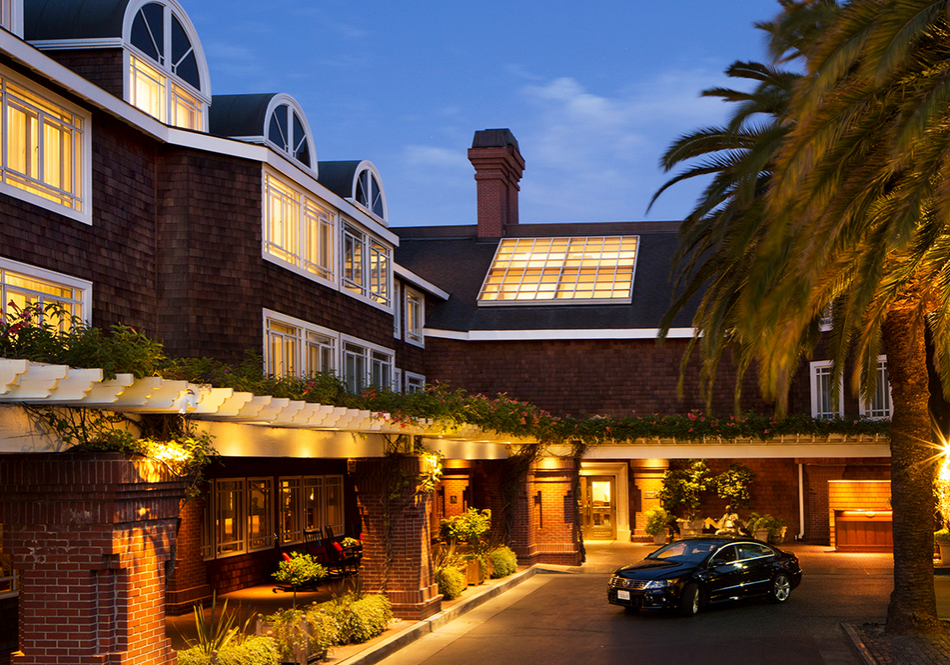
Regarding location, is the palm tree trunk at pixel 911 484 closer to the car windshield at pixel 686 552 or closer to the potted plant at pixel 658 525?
the car windshield at pixel 686 552

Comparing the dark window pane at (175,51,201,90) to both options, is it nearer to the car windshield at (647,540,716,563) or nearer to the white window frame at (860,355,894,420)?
the car windshield at (647,540,716,563)

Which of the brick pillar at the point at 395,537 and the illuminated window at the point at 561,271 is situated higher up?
the illuminated window at the point at 561,271

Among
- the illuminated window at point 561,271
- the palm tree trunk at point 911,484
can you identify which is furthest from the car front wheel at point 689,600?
the illuminated window at point 561,271

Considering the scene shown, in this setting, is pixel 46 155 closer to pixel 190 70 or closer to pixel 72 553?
pixel 190 70

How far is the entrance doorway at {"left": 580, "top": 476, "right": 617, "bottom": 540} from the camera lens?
3803cm

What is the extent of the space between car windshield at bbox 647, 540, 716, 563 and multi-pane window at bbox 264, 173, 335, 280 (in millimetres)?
8994

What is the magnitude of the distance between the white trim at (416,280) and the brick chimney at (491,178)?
269 inches

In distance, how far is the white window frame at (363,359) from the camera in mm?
21875

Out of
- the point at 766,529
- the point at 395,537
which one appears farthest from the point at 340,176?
the point at 766,529

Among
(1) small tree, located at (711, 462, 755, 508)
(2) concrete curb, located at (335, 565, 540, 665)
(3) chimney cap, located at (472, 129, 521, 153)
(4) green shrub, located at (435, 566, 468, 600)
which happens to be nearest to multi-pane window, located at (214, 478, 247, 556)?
(4) green shrub, located at (435, 566, 468, 600)

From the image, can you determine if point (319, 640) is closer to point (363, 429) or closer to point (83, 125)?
point (363, 429)

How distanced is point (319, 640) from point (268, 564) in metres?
10.8

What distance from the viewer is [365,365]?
23.2 meters

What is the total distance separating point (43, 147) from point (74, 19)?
13.9 feet
